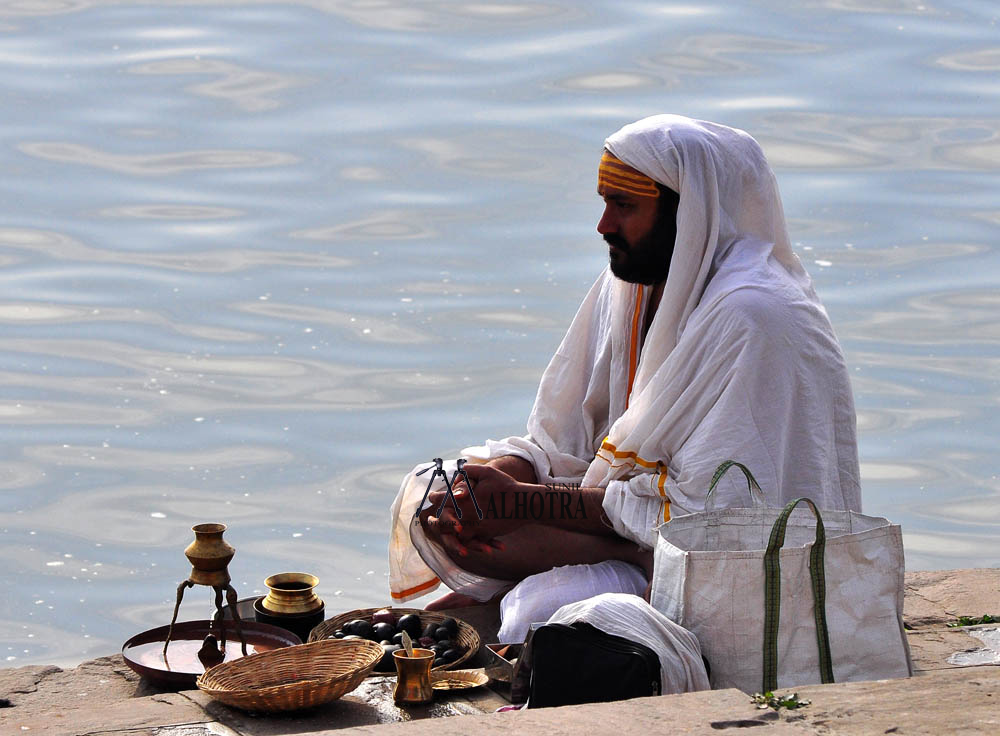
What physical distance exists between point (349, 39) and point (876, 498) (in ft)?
22.7

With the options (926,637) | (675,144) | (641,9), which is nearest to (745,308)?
(675,144)

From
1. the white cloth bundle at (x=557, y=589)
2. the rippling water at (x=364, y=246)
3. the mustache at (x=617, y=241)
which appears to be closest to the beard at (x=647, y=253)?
the mustache at (x=617, y=241)

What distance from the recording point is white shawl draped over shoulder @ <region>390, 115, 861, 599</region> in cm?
391

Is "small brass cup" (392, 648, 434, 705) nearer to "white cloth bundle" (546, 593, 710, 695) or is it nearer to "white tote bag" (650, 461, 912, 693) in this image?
"white cloth bundle" (546, 593, 710, 695)

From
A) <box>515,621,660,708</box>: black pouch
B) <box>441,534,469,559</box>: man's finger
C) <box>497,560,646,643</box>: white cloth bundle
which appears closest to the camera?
<box>515,621,660,708</box>: black pouch

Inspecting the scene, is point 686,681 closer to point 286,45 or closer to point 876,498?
point 876,498

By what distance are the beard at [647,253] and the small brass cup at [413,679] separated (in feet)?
3.80

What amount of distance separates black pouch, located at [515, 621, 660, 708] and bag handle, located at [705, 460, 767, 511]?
0.47 metres

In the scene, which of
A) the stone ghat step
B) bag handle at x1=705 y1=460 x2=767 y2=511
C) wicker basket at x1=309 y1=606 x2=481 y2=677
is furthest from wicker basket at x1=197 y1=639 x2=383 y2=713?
bag handle at x1=705 y1=460 x2=767 y2=511

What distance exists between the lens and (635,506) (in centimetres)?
407

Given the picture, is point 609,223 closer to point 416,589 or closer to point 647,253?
point 647,253

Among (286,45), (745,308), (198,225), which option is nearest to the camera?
(745,308)

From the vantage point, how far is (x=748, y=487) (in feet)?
12.6

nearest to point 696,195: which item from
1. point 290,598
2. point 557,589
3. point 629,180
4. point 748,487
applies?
point 629,180
